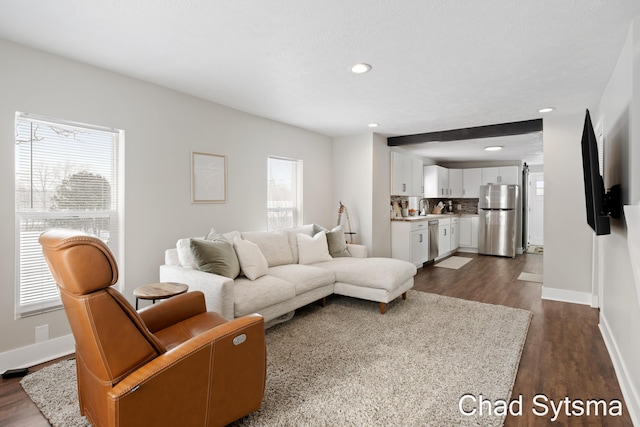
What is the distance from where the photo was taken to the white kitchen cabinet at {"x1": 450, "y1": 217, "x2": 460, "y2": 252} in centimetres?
783

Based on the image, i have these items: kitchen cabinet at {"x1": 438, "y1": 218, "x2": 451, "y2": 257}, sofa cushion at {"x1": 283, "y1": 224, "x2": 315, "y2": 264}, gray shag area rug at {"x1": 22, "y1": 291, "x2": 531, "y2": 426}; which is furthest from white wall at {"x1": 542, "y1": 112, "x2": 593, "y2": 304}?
sofa cushion at {"x1": 283, "y1": 224, "x2": 315, "y2": 264}

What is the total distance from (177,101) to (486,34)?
2879 millimetres

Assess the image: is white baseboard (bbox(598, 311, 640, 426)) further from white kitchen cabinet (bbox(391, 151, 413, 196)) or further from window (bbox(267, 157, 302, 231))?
window (bbox(267, 157, 302, 231))

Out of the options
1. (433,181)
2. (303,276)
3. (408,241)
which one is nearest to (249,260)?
(303,276)

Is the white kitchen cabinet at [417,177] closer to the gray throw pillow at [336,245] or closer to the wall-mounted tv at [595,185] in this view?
the gray throw pillow at [336,245]

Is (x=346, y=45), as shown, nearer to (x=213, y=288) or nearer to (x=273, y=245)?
(x=213, y=288)

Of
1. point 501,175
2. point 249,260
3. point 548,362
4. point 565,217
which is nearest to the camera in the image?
point 548,362

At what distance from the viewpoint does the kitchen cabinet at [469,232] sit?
8070mm

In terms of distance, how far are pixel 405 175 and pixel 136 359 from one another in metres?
5.70

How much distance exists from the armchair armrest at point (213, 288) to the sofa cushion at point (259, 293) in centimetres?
9

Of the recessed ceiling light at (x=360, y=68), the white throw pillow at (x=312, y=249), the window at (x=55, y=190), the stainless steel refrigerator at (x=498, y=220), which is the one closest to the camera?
the window at (x=55, y=190)

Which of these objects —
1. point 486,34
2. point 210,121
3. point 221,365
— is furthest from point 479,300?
point 210,121

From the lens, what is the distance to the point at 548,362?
2568 mm

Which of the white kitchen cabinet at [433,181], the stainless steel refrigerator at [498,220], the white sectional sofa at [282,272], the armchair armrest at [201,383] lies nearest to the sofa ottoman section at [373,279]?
the white sectional sofa at [282,272]
